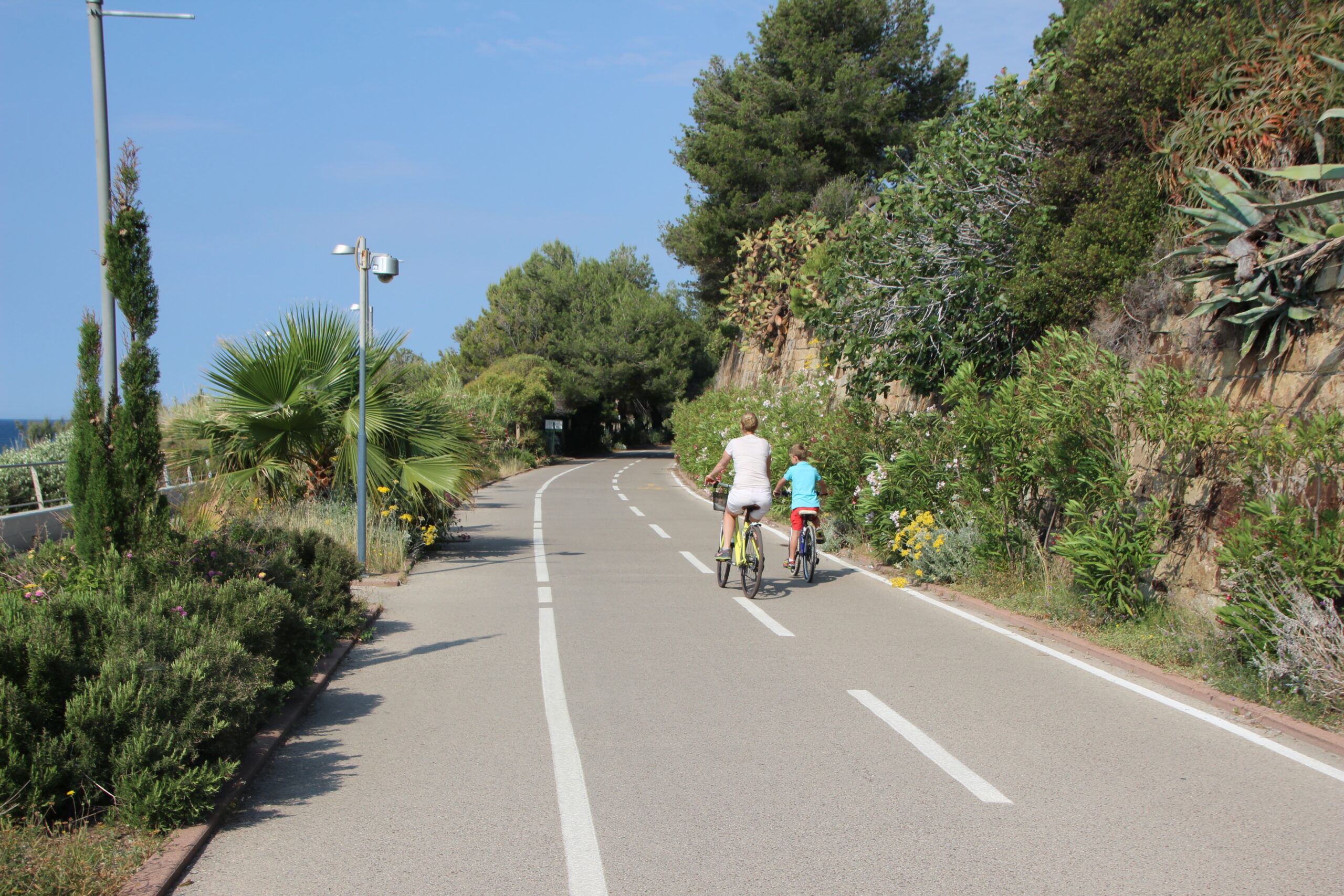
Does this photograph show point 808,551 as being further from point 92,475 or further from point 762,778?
point 92,475

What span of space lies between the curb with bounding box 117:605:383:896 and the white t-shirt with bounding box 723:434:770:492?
5062mm

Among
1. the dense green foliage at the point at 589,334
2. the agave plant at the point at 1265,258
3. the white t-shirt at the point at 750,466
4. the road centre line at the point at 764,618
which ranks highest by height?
the dense green foliage at the point at 589,334

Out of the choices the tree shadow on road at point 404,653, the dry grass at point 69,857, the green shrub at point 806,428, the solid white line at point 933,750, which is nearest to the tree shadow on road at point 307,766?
the dry grass at point 69,857

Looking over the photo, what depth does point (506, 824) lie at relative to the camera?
4.20m

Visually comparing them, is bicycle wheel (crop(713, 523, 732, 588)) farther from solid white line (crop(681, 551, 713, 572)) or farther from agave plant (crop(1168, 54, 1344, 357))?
agave plant (crop(1168, 54, 1344, 357))

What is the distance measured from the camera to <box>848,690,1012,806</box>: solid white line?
459cm

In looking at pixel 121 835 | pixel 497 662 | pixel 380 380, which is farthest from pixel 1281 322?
pixel 380 380

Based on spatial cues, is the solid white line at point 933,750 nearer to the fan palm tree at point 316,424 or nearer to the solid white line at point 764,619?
the solid white line at point 764,619

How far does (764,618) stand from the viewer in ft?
29.9

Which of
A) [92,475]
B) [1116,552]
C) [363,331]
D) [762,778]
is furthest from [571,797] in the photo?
[363,331]

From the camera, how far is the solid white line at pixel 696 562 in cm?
1263

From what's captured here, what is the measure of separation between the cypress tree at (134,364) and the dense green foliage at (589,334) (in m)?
53.7

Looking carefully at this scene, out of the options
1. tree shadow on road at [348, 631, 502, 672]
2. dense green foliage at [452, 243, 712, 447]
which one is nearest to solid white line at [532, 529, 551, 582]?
tree shadow on road at [348, 631, 502, 672]

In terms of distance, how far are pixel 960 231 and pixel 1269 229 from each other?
6.80m
